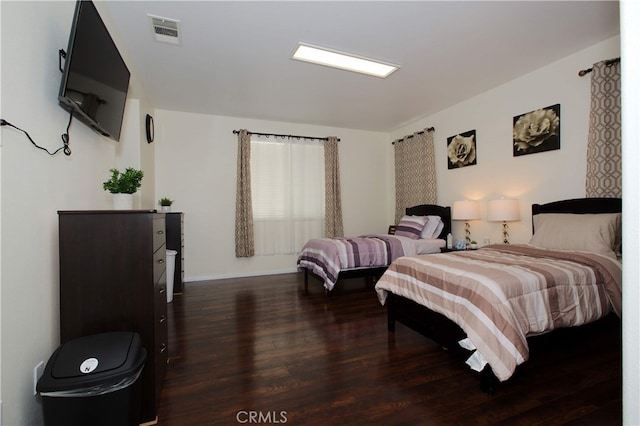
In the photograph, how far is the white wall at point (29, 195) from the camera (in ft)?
3.72

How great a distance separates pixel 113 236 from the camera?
4.81 feet

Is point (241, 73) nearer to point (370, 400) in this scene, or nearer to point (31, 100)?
point (31, 100)

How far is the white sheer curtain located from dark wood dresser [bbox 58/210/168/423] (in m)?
3.44

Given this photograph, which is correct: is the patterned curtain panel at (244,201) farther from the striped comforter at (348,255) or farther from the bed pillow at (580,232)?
the bed pillow at (580,232)

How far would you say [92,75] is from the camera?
66.7 inches

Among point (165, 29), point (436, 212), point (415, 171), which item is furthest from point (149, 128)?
point (436, 212)

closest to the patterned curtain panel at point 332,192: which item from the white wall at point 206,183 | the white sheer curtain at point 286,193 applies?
the white sheer curtain at point 286,193

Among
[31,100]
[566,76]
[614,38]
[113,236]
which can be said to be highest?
[614,38]

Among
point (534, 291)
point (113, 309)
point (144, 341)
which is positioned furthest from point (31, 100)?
point (534, 291)

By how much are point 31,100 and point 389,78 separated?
3.25 meters

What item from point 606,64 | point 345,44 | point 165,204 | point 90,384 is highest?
point 345,44

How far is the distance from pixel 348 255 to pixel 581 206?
245 centimetres

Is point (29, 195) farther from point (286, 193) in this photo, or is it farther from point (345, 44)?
point (286, 193)

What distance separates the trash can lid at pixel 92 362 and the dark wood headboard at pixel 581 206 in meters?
3.77
